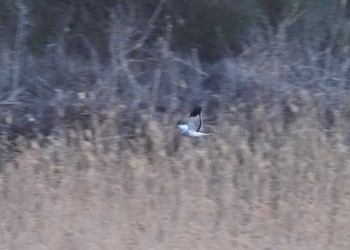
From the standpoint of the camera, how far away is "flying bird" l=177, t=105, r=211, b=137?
330 inches

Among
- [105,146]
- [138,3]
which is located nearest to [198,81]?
[138,3]

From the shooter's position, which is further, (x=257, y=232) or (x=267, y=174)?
(x=267, y=174)

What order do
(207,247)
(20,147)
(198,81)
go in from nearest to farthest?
1. (207,247)
2. (20,147)
3. (198,81)

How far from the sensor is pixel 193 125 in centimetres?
859

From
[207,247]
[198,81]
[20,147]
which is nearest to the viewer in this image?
[207,247]

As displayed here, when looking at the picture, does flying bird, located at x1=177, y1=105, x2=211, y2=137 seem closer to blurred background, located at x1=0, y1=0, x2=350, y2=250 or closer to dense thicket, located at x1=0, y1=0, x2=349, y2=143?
blurred background, located at x1=0, y1=0, x2=350, y2=250

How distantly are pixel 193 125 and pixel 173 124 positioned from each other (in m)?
0.24

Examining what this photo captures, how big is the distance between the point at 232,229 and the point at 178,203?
476 millimetres

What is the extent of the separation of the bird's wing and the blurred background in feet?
0.49

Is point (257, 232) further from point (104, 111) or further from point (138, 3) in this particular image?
point (138, 3)

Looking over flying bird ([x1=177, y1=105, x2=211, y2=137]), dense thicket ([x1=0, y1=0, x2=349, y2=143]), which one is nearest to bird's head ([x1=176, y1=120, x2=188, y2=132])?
flying bird ([x1=177, y1=105, x2=211, y2=137])

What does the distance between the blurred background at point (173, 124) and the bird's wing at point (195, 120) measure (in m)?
0.15

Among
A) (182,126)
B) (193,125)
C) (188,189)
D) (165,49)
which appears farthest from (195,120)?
(165,49)

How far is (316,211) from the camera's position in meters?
7.62
